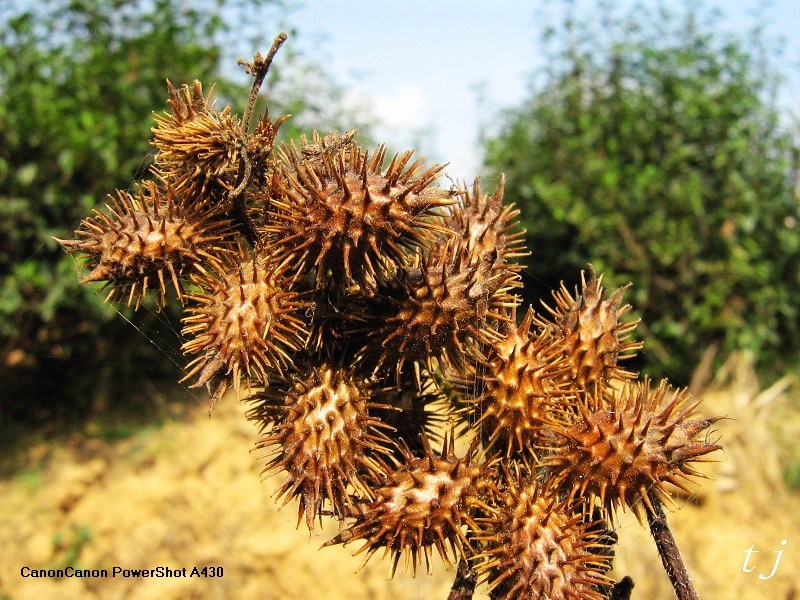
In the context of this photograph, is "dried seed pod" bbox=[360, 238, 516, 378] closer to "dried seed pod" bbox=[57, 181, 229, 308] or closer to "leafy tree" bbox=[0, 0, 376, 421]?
"dried seed pod" bbox=[57, 181, 229, 308]

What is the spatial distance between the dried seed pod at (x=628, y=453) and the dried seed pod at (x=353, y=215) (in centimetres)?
45

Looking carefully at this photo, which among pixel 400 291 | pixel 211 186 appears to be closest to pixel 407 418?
pixel 400 291

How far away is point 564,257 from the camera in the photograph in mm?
6066

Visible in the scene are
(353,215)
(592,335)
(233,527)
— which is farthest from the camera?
(233,527)

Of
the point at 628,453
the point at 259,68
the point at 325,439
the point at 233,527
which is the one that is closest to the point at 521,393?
the point at 628,453

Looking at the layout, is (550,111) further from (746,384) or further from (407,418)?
(407,418)

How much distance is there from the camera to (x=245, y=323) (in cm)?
111

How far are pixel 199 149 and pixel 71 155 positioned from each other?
15.4 ft

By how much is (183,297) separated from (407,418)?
491 mm

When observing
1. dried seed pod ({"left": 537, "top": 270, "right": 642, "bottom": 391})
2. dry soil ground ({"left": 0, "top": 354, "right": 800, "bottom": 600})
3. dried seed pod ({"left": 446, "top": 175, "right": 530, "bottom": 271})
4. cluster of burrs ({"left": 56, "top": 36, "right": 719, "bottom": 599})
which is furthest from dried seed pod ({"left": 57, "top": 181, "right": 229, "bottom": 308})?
dry soil ground ({"left": 0, "top": 354, "right": 800, "bottom": 600})

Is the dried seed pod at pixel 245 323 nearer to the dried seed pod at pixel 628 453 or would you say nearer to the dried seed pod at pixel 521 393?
the dried seed pod at pixel 521 393

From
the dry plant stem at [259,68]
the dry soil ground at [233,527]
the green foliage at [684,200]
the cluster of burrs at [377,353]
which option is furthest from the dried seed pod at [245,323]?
the green foliage at [684,200]

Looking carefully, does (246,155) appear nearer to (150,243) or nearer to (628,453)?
(150,243)

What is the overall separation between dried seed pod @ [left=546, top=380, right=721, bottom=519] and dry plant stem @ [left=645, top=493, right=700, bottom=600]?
0.10 feet
